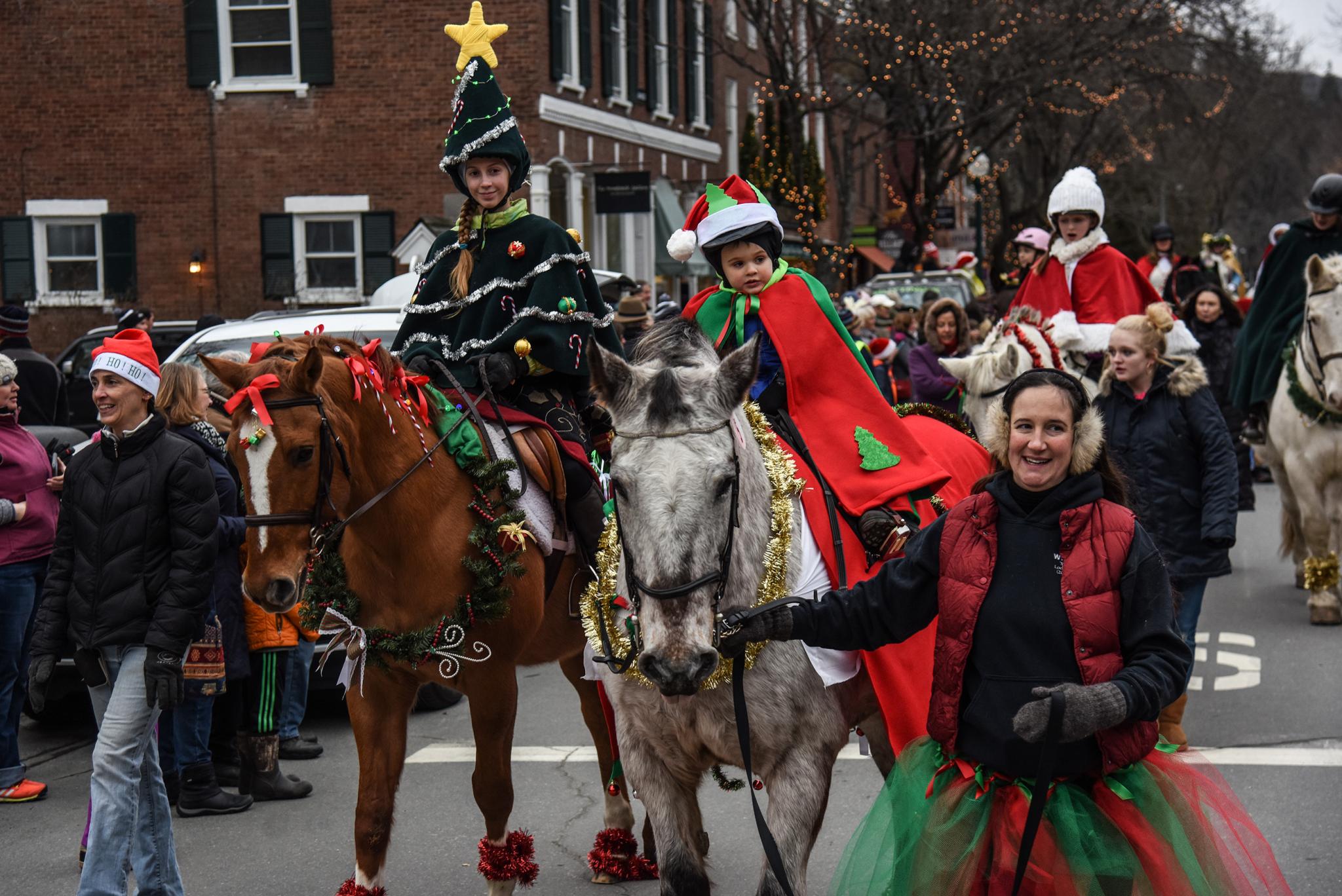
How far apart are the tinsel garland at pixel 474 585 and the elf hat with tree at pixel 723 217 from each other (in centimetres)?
106

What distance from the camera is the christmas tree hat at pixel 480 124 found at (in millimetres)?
6055

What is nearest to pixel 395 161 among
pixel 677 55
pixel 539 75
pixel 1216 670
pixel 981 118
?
pixel 539 75

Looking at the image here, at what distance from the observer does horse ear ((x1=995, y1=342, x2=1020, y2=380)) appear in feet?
28.3

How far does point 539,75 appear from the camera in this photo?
25.1 meters

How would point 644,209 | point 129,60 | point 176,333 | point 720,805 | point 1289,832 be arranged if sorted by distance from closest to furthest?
1. point 1289,832
2. point 720,805
3. point 176,333
4. point 644,209
5. point 129,60

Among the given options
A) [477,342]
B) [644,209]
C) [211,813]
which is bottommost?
[211,813]

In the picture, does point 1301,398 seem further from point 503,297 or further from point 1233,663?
point 503,297

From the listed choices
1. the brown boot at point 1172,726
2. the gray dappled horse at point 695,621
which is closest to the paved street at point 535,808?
the brown boot at point 1172,726

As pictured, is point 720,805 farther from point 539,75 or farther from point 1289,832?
point 539,75

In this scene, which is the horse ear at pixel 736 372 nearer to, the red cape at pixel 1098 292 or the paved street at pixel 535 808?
the paved street at pixel 535 808

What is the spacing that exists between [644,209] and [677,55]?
32.4 feet

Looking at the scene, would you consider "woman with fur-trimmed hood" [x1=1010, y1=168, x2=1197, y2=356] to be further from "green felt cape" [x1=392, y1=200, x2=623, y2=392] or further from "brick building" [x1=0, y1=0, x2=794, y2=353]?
"brick building" [x1=0, y1=0, x2=794, y2=353]


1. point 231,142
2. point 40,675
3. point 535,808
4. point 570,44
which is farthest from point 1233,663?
point 231,142

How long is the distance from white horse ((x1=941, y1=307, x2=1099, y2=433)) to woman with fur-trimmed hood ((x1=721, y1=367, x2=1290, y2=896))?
459cm
